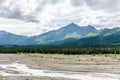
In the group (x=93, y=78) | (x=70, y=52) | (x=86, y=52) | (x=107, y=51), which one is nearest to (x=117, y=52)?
(x=107, y=51)

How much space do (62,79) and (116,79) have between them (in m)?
12.3

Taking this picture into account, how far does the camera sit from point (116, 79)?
61.5m

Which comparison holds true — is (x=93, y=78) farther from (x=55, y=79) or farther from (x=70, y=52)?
(x=70, y=52)

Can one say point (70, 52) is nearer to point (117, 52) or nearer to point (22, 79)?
point (117, 52)

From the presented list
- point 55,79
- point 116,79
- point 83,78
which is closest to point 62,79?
point 55,79

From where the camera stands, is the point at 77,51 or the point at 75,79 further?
the point at 77,51

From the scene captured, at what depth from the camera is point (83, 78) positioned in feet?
212

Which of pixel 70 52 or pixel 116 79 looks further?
pixel 70 52

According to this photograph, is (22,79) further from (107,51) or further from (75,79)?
(107,51)

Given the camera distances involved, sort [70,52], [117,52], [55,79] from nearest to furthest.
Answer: [55,79] → [117,52] → [70,52]

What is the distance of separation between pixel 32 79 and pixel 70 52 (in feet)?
445

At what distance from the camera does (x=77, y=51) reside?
7726 inches

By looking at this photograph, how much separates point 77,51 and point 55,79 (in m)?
135

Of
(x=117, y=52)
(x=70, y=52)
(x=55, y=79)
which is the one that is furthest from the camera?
(x=70, y=52)
